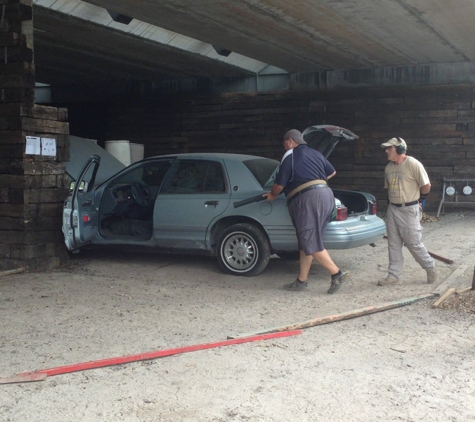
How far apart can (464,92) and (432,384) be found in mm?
11180

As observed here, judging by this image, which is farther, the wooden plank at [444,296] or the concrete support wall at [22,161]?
the concrete support wall at [22,161]

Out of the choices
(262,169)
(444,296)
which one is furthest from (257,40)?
(444,296)

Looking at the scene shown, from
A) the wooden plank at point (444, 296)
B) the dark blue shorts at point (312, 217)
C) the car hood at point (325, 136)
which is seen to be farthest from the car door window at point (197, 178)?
the wooden plank at point (444, 296)

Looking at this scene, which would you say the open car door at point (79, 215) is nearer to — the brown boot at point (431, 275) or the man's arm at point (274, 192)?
the man's arm at point (274, 192)

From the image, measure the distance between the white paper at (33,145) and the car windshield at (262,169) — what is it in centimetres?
267

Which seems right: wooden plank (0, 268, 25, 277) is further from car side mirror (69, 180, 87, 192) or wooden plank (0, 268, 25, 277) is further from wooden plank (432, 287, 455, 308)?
wooden plank (432, 287, 455, 308)

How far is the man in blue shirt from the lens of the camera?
6.64 m

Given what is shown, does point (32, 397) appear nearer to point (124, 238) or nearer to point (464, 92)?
point (124, 238)

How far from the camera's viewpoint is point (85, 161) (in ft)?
30.0

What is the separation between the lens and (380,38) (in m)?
11.5

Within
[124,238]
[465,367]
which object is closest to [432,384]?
[465,367]

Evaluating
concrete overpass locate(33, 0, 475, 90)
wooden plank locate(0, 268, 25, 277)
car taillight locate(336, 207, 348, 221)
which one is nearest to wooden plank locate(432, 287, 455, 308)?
car taillight locate(336, 207, 348, 221)

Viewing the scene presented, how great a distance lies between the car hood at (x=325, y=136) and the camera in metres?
7.51

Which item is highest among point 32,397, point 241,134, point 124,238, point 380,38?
point 380,38
